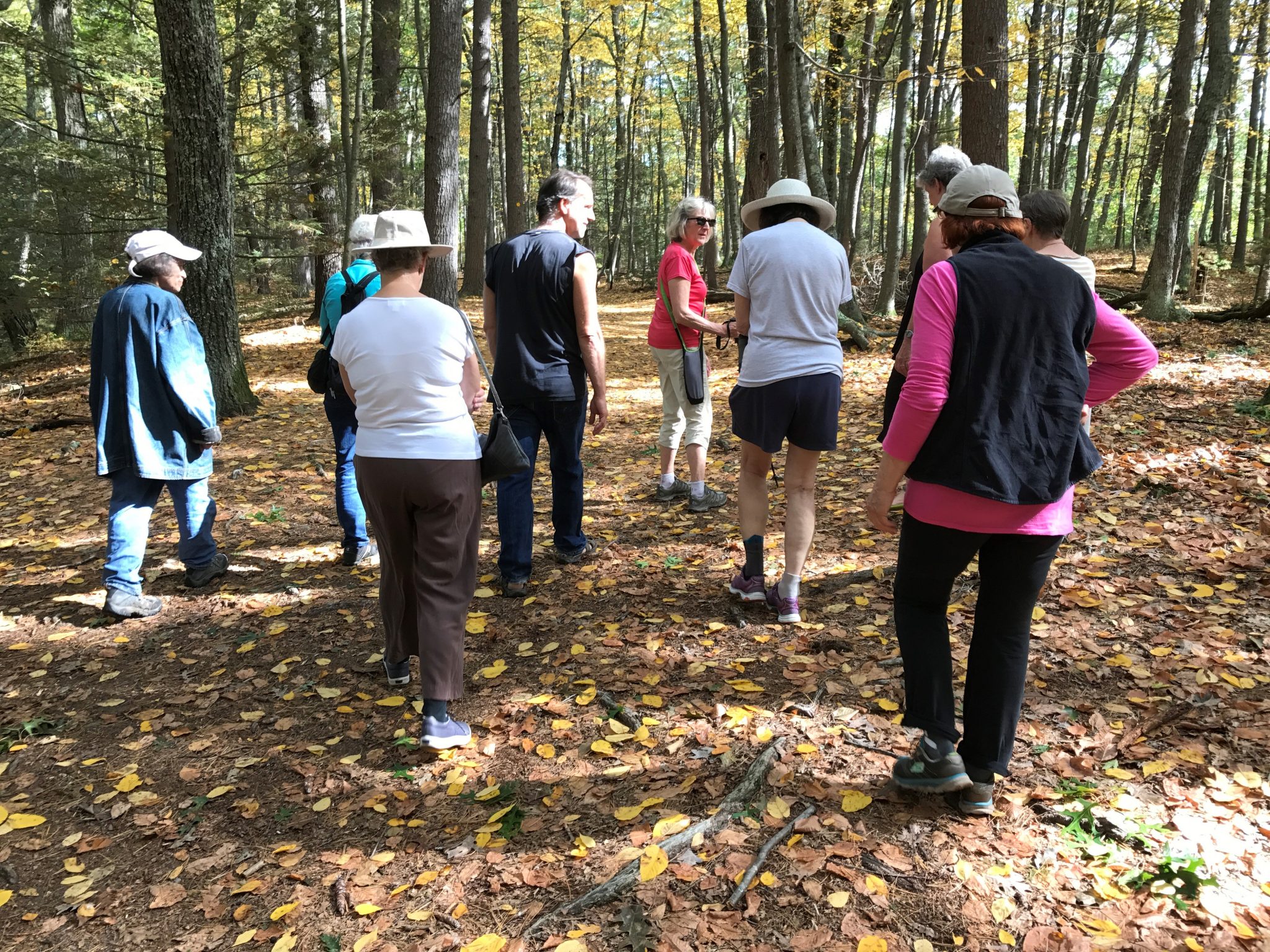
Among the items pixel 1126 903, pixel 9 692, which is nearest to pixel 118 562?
pixel 9 692

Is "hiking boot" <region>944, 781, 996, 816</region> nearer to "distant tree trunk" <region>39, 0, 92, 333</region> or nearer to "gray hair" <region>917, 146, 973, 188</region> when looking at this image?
"gray hair" <region>917, 146, 973, 188</region>

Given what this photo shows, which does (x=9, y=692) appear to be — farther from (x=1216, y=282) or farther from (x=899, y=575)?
(x=1216, y=282)

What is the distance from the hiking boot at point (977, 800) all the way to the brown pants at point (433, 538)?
1.92 m

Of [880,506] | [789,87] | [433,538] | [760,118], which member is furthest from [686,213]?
[760,118]

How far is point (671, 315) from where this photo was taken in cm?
549

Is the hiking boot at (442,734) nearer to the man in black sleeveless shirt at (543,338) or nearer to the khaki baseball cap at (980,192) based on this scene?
the man in black sleeveless shirt at (543,338)

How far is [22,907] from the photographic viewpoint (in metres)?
2.62

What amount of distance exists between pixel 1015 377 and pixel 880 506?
0.55 metres

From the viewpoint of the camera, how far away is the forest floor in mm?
2355

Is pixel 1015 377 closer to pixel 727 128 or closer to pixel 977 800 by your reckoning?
pixel 977 800

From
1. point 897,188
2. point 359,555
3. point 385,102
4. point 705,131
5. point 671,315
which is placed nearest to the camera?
point 359,555

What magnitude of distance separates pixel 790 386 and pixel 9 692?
4.11m

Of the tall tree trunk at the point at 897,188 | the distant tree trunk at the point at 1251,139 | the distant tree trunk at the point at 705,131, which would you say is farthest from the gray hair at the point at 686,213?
the distant tree trunk at the point at 1251,139

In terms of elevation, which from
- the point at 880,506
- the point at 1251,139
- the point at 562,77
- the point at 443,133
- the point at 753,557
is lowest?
the point at 753,557
